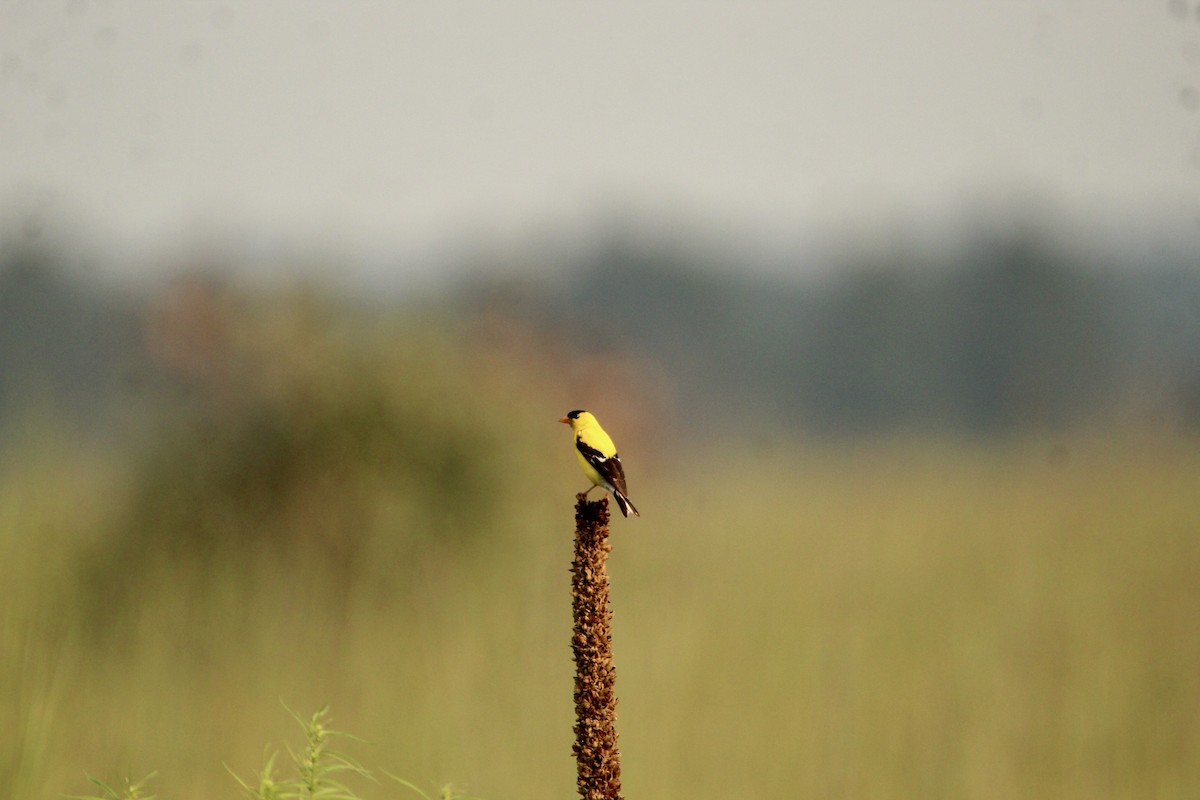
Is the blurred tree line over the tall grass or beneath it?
over

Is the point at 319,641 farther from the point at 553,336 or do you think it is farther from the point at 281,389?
the point at 553,336

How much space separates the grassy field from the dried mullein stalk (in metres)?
1.59

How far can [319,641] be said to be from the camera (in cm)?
917

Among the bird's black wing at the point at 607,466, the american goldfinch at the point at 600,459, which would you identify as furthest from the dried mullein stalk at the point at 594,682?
the bird's black wing at the point at 607,466

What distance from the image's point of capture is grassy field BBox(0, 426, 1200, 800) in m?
6.95

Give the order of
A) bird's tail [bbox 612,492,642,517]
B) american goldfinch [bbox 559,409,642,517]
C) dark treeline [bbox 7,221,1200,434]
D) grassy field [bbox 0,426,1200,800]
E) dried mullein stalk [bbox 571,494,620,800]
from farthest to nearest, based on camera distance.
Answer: dark treeline [bbox 7,221,1200,434], grassy field [bbox 0,426,1200,800], american goldfinch [bbox 559,409,642,517], bird's tail [bbox 612,492,642,517], dried mullein stalk [bbox 571,494,620,800]

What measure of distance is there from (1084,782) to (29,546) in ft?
22.4

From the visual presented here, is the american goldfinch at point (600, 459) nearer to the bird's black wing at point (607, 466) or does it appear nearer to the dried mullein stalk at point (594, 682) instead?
the bird's black wing at point (607, 466)

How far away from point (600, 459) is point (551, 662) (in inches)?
234

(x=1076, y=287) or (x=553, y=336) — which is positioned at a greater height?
(x=1076, y=287)

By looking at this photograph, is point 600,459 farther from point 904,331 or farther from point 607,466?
point 904,331

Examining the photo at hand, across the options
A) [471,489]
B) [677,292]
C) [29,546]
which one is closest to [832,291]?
[677,292]

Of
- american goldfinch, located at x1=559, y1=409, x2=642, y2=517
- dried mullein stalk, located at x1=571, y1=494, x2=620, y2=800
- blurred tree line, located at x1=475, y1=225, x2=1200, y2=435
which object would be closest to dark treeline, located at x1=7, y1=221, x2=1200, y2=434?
blurred tree line, located at x1=475, y1=225, x2=1200, y2=435

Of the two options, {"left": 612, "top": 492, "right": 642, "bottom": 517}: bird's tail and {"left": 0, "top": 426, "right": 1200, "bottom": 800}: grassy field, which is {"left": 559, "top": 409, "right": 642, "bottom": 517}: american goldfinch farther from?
{"left": 0, "top": 426, "right": 1200, "bottom": 800}: grassy field
